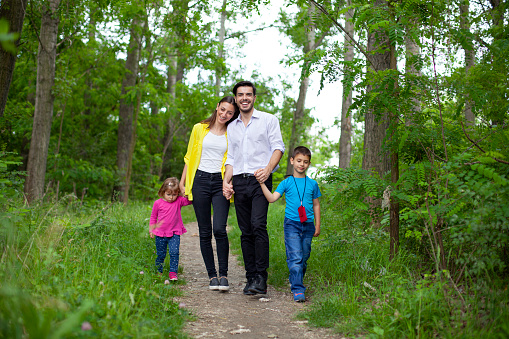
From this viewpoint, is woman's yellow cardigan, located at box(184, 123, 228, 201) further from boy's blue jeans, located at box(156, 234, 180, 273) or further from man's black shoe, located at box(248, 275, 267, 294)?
man's black shoe, located at box(248, 275, 267, 294)

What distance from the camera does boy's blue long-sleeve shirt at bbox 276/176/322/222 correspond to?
4.67 metres

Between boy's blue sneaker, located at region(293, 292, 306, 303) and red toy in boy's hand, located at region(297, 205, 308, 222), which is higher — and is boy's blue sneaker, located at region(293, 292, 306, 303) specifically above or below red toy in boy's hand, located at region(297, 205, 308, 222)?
below

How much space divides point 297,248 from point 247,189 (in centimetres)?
86

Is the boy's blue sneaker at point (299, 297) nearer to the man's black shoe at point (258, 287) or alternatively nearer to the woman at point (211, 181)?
the man's black shoe at point (258, 287)

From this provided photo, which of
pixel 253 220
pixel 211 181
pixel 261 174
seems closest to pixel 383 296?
pixel 253 220

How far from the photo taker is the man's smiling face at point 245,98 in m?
4.90

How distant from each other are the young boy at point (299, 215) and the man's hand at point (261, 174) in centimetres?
6

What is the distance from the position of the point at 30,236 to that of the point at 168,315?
1.88 meters

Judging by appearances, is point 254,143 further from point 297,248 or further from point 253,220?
point 297,248

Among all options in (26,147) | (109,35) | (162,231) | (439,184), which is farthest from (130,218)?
(109,35)

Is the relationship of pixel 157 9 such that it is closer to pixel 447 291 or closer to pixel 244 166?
pixel 244 166

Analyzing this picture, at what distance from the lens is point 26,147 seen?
46.9 ft

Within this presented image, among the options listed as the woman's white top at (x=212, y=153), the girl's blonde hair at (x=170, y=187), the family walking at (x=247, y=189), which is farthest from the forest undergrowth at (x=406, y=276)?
the girl's blonde hair at (x=170, y=187)

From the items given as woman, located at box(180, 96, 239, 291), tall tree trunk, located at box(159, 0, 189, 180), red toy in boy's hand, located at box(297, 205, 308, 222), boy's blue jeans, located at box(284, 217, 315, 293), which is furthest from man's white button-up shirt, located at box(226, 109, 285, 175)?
tall tree trunk, located at box(159, 0, 189, 180)
